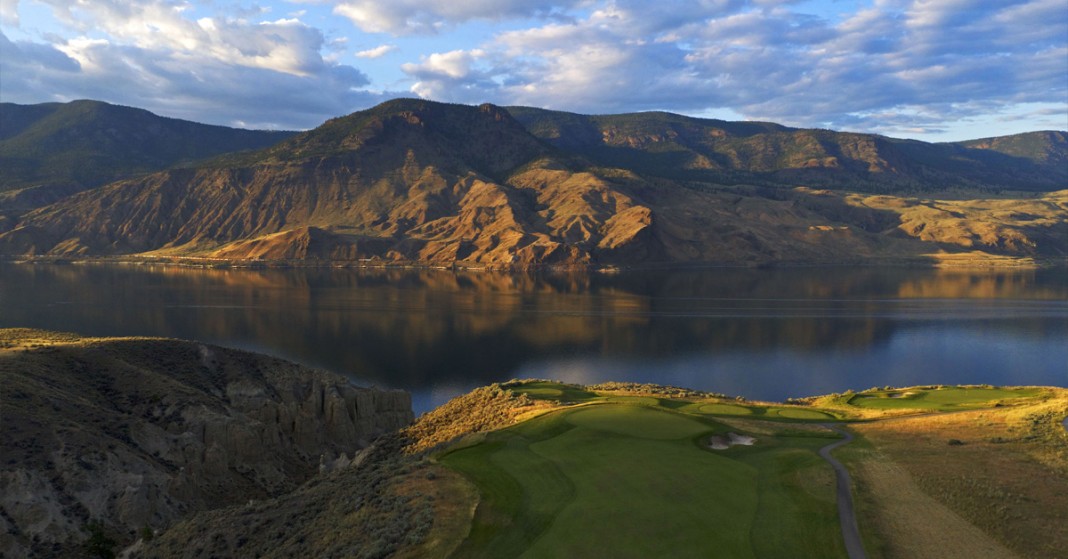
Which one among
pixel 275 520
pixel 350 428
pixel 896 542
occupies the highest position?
pixel 896 542

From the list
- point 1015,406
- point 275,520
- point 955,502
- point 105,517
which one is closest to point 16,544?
point 105,517

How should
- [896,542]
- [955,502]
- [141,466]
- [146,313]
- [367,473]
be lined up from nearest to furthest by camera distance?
1. [896,542]
2. [955,502]
3. [367,473]
4. [141,466]
5. [146,313]

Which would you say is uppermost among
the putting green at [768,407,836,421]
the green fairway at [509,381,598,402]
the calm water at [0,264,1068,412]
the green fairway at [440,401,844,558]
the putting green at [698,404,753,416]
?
the green fairway at [440,401,844,558]

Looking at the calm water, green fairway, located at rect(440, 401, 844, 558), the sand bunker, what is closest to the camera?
green fairway, located at rect(440, 401, 844, 558)

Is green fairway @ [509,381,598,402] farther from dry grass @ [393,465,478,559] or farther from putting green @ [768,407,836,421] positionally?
dry grass @ [393,465,478,559]

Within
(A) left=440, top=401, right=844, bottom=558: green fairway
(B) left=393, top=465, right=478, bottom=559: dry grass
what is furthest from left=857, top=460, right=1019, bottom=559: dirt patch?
(B) left=393, top=465, right=478, bottom=559: dry grass

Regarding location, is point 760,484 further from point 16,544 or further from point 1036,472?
point 16,544
